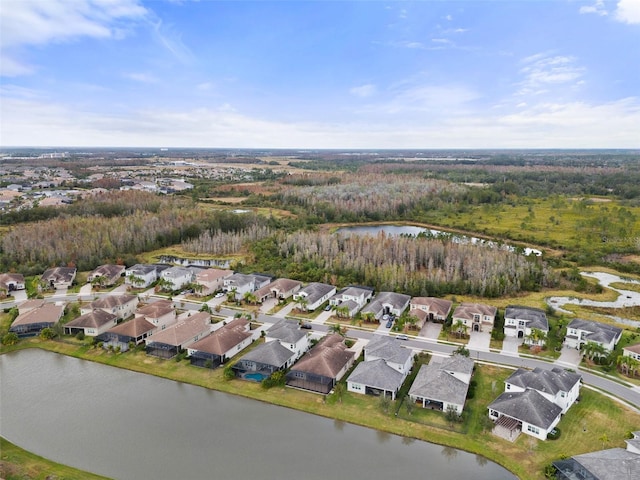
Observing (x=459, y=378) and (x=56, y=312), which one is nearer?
(x=459, y=378)

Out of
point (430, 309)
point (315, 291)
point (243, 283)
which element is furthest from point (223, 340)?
point (430, 309)

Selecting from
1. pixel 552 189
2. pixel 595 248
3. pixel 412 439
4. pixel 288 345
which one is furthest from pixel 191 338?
pixel 552 189

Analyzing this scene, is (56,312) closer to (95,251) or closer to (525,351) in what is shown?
(95,251)

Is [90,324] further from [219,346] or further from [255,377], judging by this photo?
[255,377]

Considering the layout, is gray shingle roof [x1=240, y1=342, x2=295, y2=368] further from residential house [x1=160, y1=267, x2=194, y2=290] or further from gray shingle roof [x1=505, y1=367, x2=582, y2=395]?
residential house [x1=160, y1=267, x2=194, y2=290]

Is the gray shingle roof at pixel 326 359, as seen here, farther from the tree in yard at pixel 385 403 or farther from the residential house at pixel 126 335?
the residential house at pixel 126 335

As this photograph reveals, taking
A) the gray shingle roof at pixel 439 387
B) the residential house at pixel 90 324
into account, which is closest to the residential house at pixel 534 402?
the gray shingle roof at pixel 439 387

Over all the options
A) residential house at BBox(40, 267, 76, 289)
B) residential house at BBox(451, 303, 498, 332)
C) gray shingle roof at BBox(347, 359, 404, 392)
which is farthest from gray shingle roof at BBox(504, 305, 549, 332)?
residential house at BBox(40, 267, 76, 289)
